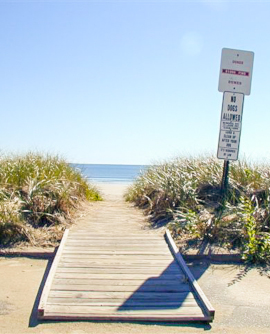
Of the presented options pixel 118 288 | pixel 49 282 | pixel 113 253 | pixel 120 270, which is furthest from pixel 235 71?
pixel 49 282

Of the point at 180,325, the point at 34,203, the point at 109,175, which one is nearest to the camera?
the point at 180,325

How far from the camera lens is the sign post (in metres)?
7.43

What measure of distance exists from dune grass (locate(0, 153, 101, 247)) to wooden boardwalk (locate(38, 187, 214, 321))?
602 mm

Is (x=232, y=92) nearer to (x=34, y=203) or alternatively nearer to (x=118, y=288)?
(x=34, y=203)

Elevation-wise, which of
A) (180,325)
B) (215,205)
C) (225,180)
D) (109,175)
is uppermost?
(225,180)

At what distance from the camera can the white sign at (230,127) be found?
757 centimetres

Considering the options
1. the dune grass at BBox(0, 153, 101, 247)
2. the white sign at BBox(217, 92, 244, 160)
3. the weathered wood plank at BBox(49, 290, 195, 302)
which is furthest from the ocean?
the weathered wood plank at BBox(49, 290, 195, 302)

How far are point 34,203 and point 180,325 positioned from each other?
13.9 feet

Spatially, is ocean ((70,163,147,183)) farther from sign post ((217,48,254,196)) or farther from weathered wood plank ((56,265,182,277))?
weathered wood plank ((56,265,182,277))

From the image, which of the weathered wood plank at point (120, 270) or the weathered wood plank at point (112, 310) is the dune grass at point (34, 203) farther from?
the weathered wood plank at point (112, 310)

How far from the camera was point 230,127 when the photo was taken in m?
7.64

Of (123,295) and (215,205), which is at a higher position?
(215,205)

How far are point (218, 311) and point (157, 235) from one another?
2.59 meters

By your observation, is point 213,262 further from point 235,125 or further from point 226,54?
point 226,54
